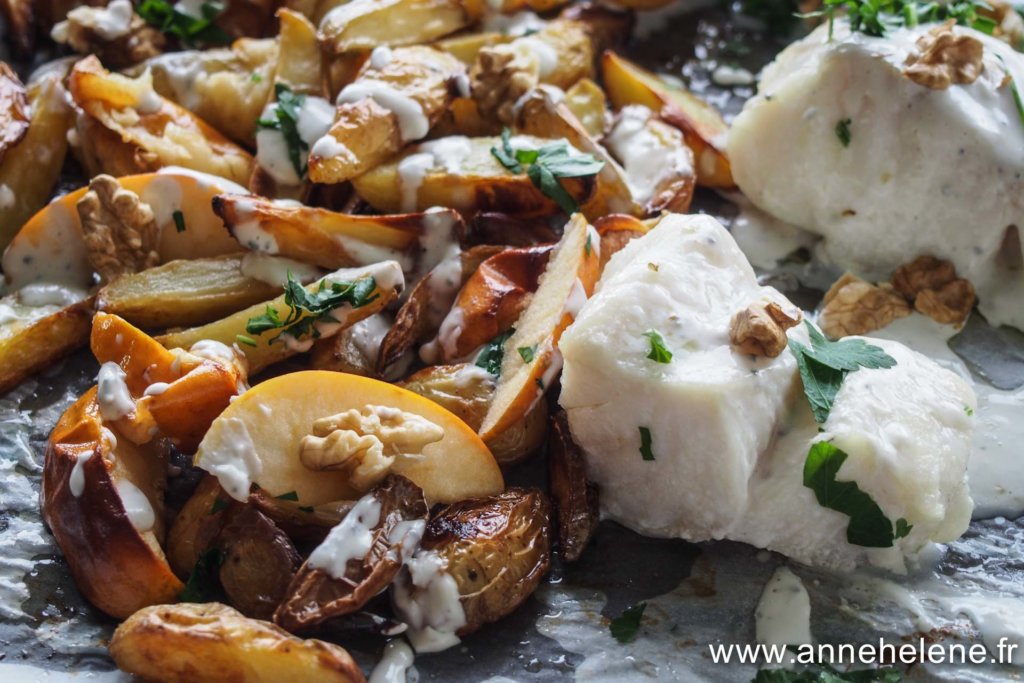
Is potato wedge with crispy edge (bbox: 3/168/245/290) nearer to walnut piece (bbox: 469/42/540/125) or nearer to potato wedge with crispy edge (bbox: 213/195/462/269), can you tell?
potato wedge with crispy edge (bbox: 213/195/462/269)

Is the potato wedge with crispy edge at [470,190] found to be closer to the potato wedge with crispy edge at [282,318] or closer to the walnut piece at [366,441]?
the potato wedge with crispy edge at [282,318]

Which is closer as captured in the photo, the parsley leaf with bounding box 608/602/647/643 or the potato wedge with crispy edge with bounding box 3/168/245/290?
the parsley leaf with bounding box 608/602/647/643

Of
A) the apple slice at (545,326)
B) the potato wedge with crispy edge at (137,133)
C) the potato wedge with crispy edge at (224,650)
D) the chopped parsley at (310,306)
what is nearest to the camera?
the potato wedge with crispy edge at (224,650)

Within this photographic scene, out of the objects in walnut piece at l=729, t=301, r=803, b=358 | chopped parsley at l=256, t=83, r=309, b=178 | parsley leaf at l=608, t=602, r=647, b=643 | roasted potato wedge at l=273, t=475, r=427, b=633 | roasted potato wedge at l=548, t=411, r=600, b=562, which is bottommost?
parsley leaf at l=608, t=602, r=647, b=643

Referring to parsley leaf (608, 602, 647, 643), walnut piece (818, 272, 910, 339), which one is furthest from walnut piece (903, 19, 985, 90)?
parsley leaf (608, 602, 647, 643)

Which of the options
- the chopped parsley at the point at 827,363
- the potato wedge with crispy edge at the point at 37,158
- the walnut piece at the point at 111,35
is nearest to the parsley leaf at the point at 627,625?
the chopped parsley at the point at 827,363

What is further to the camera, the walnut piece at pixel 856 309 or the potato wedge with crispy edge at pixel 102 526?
the walnut piece at pixel 856 309

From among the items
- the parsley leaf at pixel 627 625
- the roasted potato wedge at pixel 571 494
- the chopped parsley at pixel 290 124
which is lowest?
the parsley leaf at pixel 627 625

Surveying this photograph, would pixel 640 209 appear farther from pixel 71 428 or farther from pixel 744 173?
pixel 71 428
